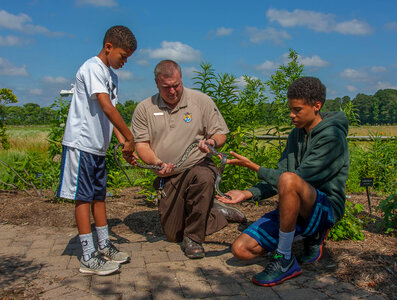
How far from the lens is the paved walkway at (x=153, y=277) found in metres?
2.59

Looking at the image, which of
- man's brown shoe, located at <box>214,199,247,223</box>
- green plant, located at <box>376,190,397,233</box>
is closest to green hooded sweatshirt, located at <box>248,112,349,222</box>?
green plant, located at <box>376,190,397,233</box>

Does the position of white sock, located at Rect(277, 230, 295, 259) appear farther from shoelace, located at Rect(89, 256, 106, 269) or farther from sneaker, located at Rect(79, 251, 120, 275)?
shoelace, located at Rect(89, 256, 106, 269)

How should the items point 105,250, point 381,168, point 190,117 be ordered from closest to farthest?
1. point 105,250
2. point 190,117
3. point 381,168

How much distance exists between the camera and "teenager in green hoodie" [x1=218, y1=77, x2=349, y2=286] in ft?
9.01

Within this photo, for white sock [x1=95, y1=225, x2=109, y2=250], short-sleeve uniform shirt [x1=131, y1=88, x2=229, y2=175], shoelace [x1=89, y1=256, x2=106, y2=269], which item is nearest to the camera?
shoelace [x1=89, y1=256, x2=106, y2=269]

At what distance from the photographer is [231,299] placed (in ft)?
8.27

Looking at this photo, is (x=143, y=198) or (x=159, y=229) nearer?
(x=159, y=229)

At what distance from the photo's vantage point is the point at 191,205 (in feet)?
12.1

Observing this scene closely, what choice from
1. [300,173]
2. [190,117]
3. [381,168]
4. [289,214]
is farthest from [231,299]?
[381,168]

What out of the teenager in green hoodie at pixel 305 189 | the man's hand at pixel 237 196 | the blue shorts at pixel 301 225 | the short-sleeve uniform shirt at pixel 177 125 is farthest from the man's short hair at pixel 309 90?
the short-sleeve uniform shirt at pixel 177 125

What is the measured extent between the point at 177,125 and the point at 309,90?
140 centimetres

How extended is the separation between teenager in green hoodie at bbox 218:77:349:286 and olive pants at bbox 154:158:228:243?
444 millimetres

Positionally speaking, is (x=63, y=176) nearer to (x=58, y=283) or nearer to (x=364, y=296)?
(x=58, y=283)

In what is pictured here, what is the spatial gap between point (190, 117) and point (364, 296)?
2193mm
